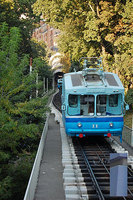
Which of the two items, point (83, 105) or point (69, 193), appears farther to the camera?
point (83, 105)

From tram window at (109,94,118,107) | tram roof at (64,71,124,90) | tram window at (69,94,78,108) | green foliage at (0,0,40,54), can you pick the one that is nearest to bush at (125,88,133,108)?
tram roof at (64,71,124,90)

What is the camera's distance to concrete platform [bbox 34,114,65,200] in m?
10.0

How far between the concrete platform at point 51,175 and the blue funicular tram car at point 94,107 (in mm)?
1684

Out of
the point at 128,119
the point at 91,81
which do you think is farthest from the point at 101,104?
the point at 128,119

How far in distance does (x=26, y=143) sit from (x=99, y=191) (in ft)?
37.2

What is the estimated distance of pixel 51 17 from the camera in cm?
2981

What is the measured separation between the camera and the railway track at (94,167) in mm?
10084

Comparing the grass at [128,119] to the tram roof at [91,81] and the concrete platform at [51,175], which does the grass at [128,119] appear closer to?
the concrete platform at [51,175]

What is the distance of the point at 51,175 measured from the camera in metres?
12.2

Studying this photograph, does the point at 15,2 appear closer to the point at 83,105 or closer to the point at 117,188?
the point at 83,105

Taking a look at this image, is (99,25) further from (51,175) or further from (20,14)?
(51,175)

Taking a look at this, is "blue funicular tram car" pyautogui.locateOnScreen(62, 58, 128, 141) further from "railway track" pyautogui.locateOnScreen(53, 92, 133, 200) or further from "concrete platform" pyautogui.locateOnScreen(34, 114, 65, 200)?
"concrete platform" pyautogui.locateOnScreen(34, 114, 65, 200)

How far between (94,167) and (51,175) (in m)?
2.22

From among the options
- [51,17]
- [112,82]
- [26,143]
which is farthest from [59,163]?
[51,17]
